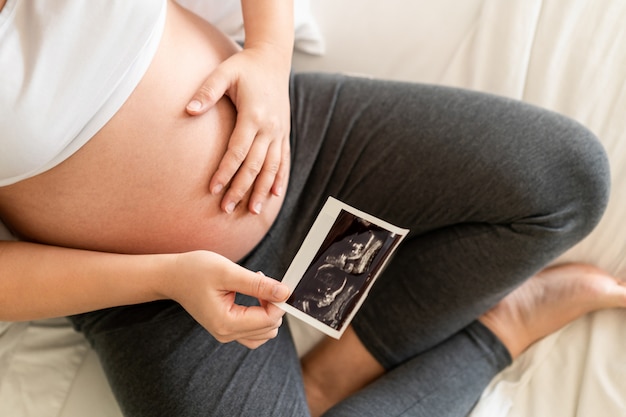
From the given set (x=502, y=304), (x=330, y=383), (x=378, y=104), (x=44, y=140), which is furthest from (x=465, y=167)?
(x=44, y=140)

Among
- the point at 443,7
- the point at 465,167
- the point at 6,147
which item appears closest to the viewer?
the point at 6,147

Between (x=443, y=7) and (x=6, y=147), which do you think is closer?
(x=6, y=147)

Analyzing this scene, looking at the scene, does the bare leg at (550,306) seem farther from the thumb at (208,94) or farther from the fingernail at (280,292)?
the thumb at (208,94)

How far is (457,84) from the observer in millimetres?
1186

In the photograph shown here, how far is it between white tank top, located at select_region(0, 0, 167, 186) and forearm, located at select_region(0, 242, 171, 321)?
0.40 feet

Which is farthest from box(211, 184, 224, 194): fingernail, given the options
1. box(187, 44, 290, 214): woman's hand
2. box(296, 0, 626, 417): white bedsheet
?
box(296, 0, 626, 417): white bedsheet

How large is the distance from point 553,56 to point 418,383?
2.16ft

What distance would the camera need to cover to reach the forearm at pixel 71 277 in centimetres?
79

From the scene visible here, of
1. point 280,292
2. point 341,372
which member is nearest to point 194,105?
point 280,292

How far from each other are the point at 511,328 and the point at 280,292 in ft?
1.80

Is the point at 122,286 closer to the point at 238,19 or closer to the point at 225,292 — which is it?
the point at 225,292

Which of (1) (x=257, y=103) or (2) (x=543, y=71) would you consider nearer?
(1) (x=257, y=103)

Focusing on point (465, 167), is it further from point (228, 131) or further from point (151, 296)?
point (151, 296)

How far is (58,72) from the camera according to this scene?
2.37ft
